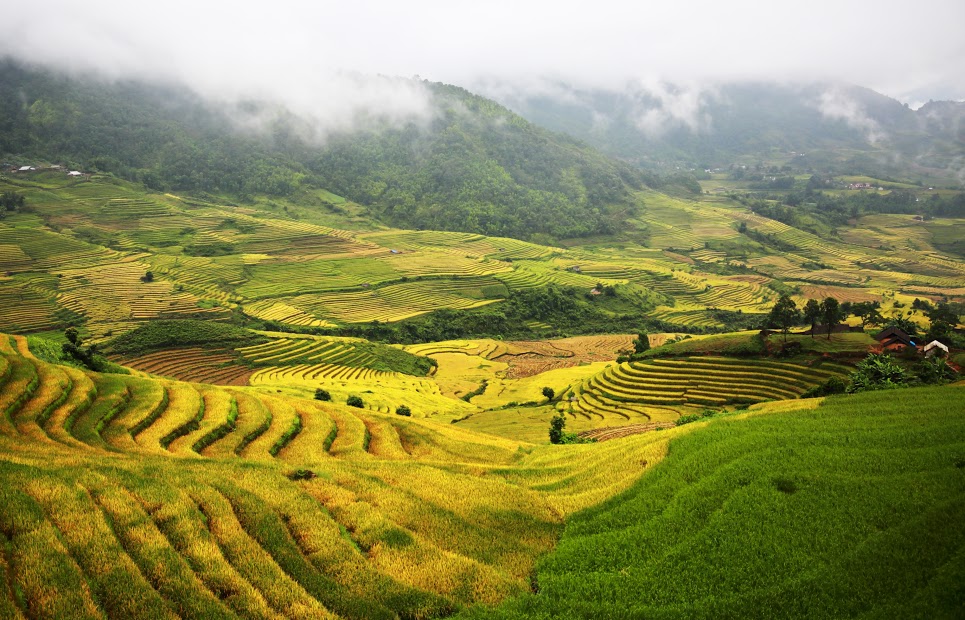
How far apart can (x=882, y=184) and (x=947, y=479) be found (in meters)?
240

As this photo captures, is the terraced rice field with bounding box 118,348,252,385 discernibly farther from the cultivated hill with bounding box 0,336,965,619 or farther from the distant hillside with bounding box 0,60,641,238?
the distant hillside with bounding box 0,60,641,238

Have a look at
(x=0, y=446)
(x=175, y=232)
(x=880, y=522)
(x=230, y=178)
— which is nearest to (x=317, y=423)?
(x=0, y=446)

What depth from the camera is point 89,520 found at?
9.74m

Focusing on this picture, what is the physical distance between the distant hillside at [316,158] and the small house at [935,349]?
117418mm

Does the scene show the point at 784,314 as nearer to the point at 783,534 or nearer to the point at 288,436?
the point at 783,534

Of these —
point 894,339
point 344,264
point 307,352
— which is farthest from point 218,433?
point 344,264

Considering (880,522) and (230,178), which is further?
(230,178)

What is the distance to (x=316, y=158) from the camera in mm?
186625

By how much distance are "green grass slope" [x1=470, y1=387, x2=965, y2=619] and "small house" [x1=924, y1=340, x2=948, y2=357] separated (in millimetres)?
27402

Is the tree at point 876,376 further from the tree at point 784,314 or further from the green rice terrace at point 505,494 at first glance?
the tree at point 784,314

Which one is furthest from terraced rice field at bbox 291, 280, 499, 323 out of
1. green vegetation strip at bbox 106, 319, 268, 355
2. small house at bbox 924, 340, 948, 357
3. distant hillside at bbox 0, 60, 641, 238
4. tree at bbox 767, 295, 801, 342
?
small house at bbox 924, 340, 948, 357

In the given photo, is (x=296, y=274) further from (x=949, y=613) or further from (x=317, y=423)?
(x=949, y=613)

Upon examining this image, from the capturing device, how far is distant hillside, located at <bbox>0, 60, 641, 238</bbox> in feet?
507

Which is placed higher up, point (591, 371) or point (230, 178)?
point (230, 178)
